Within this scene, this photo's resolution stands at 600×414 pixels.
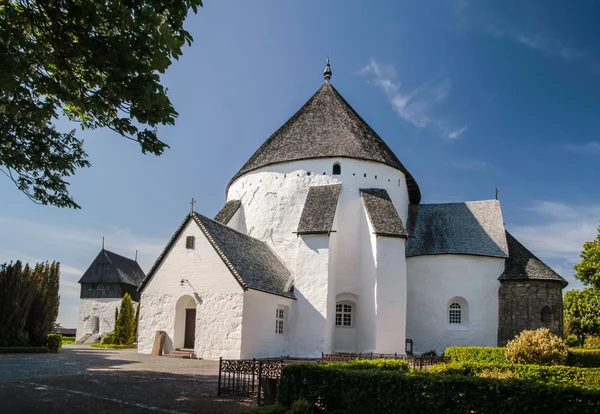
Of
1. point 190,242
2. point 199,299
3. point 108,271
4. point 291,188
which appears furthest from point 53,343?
point 108,271

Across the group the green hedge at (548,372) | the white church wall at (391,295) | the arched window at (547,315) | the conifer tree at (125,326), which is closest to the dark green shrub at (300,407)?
the green hedge at (548,372)

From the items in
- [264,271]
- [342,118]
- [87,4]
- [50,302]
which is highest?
[342,118]

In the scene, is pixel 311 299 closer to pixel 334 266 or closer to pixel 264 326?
pixel 334 266

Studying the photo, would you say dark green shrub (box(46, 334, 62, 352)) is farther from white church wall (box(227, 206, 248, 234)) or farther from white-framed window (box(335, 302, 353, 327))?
white-framed window (box(335, 302, 353, 327))

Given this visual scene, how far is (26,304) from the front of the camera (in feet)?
80.4

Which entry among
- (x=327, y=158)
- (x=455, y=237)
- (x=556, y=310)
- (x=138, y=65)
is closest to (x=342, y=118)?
(x=327, y=158)

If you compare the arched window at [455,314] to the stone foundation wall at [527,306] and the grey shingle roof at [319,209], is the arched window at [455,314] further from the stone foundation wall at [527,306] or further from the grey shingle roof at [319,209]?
the grey shingle roof at [319,209]

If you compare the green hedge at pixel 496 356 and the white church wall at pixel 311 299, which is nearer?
the green hedge at pixel 496 356

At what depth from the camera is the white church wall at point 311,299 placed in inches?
944

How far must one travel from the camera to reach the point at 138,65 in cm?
756

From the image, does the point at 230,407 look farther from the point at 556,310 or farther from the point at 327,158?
the point at 556,310

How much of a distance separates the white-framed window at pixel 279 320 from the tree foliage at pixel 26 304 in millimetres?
12189

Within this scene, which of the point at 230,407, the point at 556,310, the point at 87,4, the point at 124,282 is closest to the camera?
the point at 87,4

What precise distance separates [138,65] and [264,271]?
17561 millimetres
